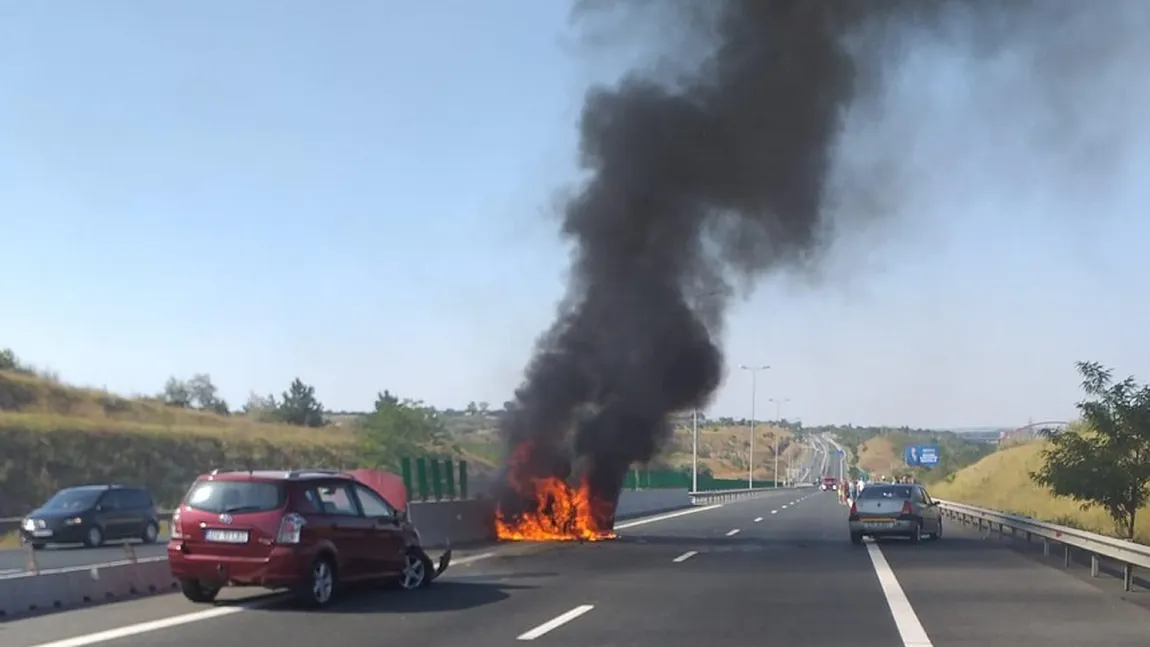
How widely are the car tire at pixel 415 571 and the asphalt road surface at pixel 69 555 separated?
545cm

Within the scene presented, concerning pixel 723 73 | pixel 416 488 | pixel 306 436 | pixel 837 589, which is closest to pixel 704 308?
pixel 723 73

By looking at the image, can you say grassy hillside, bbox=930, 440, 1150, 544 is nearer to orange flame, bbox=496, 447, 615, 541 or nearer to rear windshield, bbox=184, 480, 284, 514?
orange flame, bbox=496, 447, 615, 541

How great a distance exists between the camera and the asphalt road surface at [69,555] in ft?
68.9

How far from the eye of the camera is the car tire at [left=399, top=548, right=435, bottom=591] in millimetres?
15883

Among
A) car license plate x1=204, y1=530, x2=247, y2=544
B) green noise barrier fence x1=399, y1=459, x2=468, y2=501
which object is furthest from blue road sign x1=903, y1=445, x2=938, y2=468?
car license plate x1=204, y1=530, x2=247, y2=544

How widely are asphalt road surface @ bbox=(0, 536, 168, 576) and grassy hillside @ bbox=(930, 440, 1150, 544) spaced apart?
23.1 metres

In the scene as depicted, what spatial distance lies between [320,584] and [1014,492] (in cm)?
5154

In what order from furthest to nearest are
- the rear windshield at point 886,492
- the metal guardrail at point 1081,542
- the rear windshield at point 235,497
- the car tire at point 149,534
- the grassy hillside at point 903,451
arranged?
1. the grassy hillside at point 903,451
2. the car tire at point 149,534
3. the rear windshield at point 886,492
4. the metal guardrail at point 1081,542
5. the rear windshield at point 235,497

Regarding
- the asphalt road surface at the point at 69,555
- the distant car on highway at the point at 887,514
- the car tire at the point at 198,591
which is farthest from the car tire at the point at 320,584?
the distant car on highway at the point at 887,514

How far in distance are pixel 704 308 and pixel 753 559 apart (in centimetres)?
938

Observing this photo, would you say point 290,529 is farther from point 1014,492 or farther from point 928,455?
point 928,455

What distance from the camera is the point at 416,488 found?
2791cm

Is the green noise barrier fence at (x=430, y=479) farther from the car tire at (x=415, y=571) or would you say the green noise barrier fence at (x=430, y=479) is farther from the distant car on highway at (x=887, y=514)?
the car tire at (x=415, y=571)

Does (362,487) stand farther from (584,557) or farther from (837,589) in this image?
(584,557)
